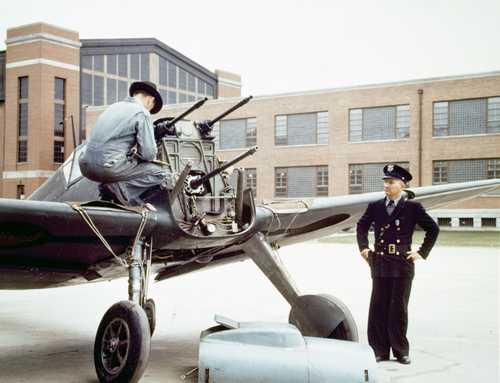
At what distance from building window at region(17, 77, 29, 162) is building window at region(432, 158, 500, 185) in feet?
85.2

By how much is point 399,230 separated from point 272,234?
136 centimetres

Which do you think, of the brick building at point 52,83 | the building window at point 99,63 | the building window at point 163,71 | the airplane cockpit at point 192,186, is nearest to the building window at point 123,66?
the brick building at point 52,83

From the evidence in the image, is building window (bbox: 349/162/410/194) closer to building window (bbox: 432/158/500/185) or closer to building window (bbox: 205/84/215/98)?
building window (bbox: 432/158/500/185)

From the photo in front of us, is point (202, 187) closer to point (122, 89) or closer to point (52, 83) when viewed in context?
point (122, 89)

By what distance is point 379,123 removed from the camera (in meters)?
42.8

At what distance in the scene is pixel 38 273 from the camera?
5898 millimetres

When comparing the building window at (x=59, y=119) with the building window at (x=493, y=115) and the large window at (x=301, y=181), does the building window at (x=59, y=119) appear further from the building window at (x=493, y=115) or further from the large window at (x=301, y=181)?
the building window at (x=493, y=115)

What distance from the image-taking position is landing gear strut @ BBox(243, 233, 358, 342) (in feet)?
20.3

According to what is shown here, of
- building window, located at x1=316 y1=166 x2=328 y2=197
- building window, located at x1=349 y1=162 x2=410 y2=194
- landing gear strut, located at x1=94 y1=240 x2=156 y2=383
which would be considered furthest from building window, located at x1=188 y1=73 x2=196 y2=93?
landing gear strut, located at x1=94 y1=240 x2=156 y2=383

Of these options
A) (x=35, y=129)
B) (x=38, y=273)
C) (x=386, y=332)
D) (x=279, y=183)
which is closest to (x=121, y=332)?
(x=38, y=273)

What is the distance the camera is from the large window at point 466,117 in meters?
39.9

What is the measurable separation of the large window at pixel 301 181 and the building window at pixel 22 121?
683 inches

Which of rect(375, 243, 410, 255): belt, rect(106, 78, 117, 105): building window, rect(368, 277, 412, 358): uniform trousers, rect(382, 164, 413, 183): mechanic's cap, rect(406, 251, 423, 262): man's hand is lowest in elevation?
rect(368, 277, 412, 358): uniform trousers

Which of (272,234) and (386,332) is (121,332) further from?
(386,332)
